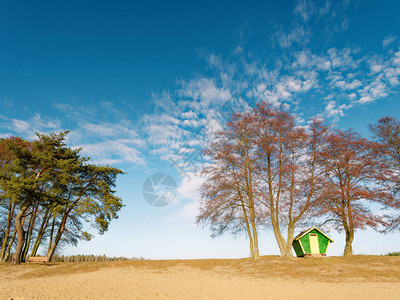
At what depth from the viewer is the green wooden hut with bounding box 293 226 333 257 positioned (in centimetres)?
2219

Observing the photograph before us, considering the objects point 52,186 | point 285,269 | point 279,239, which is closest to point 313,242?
point 279,239

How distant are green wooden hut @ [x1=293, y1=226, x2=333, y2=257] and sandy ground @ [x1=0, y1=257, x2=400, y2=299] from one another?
4807mm

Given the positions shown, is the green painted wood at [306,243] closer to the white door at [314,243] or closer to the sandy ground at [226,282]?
the white door at [314,243]

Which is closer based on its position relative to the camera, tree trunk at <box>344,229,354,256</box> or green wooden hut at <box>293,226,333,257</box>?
tree trunk at <box>344,229,354,256</box>

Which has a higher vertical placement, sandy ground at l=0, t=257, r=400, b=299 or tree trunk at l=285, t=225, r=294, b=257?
tree trunk at l=285, t=225, r=294, b=257

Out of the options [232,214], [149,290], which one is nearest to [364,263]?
[232,214]

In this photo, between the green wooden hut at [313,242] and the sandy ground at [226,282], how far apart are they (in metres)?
4.81

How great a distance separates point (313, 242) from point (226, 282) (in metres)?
13.8

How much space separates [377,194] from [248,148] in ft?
38.5

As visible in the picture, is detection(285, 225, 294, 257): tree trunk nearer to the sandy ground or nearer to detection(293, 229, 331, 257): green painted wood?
the sandy ground

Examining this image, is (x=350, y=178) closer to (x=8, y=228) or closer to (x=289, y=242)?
(x=289, y=242)

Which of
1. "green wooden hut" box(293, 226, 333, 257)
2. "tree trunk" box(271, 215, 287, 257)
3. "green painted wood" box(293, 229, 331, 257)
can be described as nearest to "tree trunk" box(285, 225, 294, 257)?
"tree trunk" box(271, 215, 287, 257)

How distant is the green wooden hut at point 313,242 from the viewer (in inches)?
874

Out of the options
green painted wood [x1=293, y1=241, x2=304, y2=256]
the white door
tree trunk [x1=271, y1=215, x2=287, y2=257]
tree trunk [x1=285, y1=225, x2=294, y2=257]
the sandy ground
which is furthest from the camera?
green painted wood [x1=293, y1=241, x2=304, y2=256]
